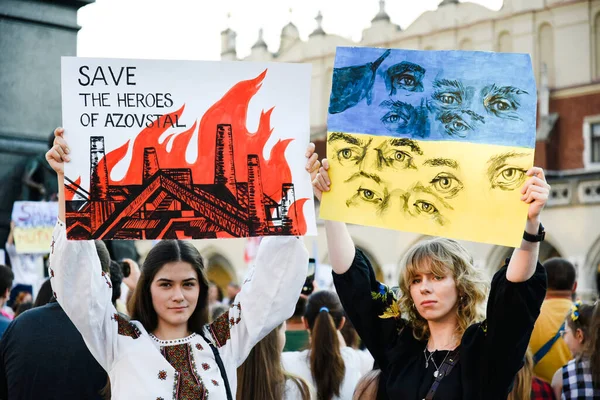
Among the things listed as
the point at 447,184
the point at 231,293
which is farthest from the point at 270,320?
the point at 231,293

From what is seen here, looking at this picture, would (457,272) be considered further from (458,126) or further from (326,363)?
(326,363)

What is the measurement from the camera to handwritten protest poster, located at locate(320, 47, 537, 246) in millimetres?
3189

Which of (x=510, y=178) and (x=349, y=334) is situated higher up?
(x=510, y=178)

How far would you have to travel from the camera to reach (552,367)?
531 cm

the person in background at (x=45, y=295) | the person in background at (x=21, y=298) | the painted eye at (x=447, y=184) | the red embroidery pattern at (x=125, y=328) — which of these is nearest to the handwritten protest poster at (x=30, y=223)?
the person in background at (x=21, y=298)

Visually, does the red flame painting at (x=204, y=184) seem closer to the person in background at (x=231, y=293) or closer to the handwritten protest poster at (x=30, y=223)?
the handwritten protest poster at (x=30, y=223)

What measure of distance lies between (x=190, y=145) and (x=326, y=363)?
1870mm

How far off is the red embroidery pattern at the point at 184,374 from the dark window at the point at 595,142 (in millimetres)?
27274

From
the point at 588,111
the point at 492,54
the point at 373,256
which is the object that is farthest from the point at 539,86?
the point at 492,54

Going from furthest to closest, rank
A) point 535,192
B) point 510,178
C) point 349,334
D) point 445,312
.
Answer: point 349,334
point 445,312
point 510,178
point 535,192

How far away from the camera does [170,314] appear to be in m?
3.31

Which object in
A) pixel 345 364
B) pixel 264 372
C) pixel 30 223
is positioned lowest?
pixel 345 364

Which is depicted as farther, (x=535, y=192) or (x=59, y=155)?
(x=59, y=155)

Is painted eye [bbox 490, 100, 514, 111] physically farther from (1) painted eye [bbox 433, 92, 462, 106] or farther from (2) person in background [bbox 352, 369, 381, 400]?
(2) person in background [bbox 352, 369, 381, 400]
